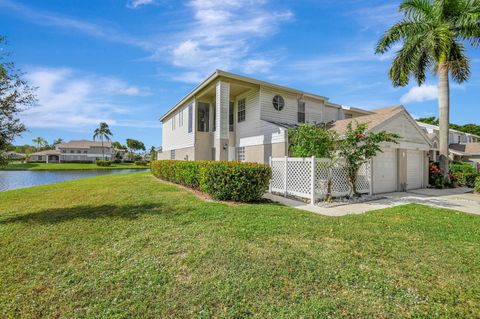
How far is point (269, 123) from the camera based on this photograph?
13453 millimetres

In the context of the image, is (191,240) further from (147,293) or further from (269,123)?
(269,123)

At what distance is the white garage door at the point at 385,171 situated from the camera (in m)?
11.3

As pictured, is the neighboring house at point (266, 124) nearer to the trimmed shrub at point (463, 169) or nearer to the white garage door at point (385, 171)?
the white garage door at point (385, 171)

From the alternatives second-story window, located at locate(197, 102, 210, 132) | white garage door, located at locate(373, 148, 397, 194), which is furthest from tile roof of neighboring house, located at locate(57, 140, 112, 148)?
white garage door, located at locate(373, 148, 397, 194)

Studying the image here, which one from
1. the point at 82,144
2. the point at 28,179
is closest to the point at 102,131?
the point at 82,144

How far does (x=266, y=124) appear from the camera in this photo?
13.6m

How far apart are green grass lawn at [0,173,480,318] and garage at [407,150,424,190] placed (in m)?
7.15

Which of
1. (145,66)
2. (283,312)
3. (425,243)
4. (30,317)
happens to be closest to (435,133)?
(425,243)

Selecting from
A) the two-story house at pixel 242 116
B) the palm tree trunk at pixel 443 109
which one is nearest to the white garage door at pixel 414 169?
the palm tree trunk at pixel 443 109

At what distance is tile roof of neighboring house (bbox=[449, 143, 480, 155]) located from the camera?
27516 mm

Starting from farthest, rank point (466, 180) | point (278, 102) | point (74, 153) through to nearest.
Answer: point (74, 153), point (278, 102), point (466, 180)

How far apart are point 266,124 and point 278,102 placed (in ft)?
7.51

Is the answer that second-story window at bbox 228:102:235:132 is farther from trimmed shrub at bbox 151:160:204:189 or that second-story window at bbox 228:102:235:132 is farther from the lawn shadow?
the lawn shadow

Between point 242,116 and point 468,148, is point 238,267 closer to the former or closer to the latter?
point 242,116
